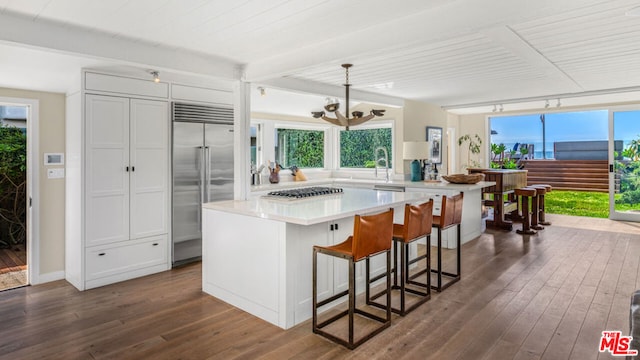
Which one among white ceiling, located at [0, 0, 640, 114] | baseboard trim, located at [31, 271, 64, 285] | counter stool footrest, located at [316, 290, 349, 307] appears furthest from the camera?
baseboard trim, located at [31, 271, 64, 285]

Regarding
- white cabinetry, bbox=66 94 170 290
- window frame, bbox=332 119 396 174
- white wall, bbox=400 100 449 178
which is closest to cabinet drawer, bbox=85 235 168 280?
white cabinetry, bbox=66 94 170 290

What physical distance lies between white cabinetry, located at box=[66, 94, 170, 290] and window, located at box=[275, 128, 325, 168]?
8.45 ft

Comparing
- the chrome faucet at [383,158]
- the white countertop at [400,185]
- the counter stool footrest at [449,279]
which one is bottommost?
the counter stool footrest at [449,279]

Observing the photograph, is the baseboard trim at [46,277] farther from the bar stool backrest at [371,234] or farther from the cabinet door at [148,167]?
the bar stool backrest at [371,234]

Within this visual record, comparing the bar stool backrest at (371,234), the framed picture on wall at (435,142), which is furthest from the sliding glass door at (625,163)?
the bar stool backrest at (371,234)

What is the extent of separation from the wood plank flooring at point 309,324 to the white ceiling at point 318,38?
2042mm

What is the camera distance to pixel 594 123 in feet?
28.8

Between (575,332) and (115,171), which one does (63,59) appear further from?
(575,332)

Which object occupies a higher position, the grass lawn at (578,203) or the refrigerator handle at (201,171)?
the refrigerator handle at (201,171)

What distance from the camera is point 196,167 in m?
4.49

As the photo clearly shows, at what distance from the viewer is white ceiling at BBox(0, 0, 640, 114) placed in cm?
234

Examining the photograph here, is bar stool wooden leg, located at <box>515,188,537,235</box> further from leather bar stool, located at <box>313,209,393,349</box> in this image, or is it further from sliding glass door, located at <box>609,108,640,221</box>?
leather bar stool, located at <box>313,209,393,349</box>

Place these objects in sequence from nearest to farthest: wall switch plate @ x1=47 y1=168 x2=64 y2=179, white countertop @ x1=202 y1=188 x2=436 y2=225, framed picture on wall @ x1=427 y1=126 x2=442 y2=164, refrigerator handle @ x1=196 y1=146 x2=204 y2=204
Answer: white countertop @ x1=202 y1=188 x2=436 y2=225
wall switch plate @ x1=47 y1=168 x2=64 y2=179
refrigerator handle @ x1=196 y1=146 x2=204 y2=204
framed picture on wall @ x1=427 y1=126 x2=442 y2=164

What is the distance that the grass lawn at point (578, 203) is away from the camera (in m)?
8.25
